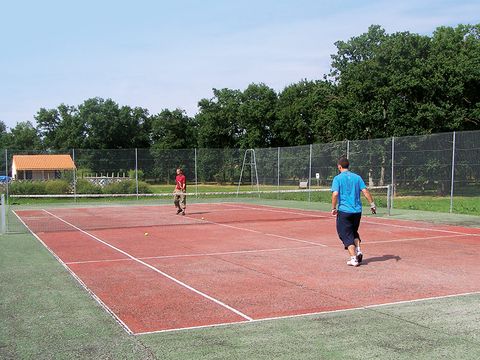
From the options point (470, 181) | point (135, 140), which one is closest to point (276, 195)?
point (470, 181)

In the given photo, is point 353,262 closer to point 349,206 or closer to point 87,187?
point 349,206

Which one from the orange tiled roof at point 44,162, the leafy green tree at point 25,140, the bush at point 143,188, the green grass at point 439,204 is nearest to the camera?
the green grass at point 439,204

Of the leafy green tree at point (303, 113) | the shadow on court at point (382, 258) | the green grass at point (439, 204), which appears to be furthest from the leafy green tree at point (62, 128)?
the shadow on court at point (382, 258)

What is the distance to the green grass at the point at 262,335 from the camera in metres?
4.70

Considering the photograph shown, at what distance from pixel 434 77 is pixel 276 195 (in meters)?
13.6

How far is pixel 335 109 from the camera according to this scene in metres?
40.4

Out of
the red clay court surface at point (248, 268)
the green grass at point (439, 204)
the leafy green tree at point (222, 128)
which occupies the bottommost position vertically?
the red clay court surface at point (248, 268)

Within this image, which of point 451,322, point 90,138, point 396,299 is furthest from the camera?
point 90,138

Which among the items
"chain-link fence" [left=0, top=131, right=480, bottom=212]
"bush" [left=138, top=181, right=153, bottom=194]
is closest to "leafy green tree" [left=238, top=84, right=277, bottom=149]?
"chain-link fence" [left=0, top=131, right=480, bottom=212]

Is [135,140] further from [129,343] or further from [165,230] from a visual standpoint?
[129,343]

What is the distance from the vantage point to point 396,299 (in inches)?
267

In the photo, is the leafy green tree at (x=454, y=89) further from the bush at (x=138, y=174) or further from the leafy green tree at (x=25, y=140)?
the leafy green tree at (x=25, y=140)

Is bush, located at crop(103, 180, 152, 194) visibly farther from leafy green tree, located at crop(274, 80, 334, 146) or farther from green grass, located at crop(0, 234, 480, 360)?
green grass, located at crop(0, 234, 480, 360)

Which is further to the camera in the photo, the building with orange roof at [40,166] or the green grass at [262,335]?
the building with orange roof at [40,166]
